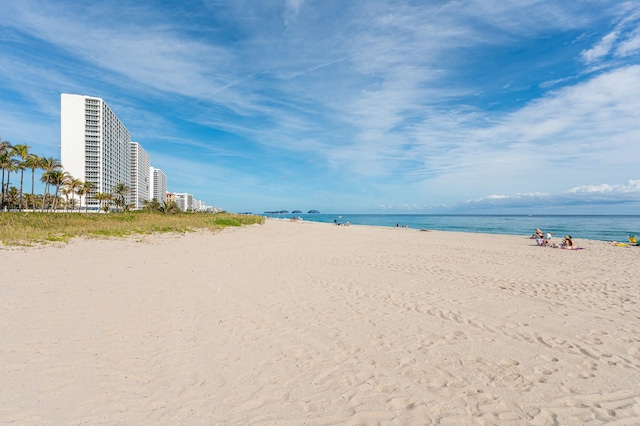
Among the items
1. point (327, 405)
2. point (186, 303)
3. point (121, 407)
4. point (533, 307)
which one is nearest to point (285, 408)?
point (327, 405)

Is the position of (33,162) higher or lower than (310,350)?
higher

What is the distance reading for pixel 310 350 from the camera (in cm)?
461

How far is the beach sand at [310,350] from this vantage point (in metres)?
3.22

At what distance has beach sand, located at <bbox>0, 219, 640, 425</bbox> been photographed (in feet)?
10.6

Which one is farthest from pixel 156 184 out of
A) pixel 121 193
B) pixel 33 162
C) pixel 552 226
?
pixel 552 226

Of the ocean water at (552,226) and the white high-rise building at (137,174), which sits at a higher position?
the white high-rise building at (137,174)

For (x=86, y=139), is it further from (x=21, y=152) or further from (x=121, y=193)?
(x=21, y=152)

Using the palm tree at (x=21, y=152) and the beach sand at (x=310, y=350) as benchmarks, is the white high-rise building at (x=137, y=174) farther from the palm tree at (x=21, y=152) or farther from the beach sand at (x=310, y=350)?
the beach sand at (x=310, y=350)

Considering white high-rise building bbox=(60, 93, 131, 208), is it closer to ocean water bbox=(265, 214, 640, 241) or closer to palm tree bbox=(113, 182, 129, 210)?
palm tree bbox=(113, 182, 129, 210)

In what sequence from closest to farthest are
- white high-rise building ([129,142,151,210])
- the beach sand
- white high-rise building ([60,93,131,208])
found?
the beach sand → white high-rise building ([60,93,131,208]) → white high-rise building ([129,142,151,210])

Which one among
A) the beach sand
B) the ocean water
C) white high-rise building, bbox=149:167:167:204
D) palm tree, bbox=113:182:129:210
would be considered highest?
white high-rise building, bbox=149:167:167:204

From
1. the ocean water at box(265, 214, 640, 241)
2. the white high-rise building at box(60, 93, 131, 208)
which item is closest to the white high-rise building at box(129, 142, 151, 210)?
the white high-rise building at box(60, 93, 131, 208)

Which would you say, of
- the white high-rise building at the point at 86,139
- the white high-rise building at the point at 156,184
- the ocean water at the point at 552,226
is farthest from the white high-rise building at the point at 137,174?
the ocean water at the point at 552,226

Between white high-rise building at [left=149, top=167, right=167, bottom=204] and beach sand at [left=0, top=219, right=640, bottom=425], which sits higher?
white high-rise building at [left=149, top=167, right=167, bottom=204]
